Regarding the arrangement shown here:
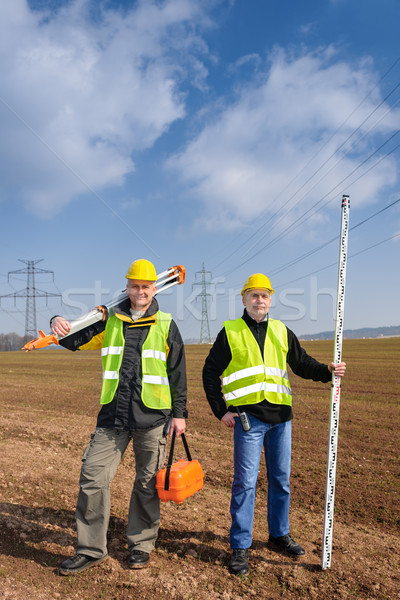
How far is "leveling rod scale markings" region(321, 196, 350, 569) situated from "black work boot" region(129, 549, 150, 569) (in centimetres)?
158

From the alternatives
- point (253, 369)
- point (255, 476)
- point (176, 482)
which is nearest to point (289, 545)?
point (255, 476)

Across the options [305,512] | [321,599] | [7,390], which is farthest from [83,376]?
[321,599]

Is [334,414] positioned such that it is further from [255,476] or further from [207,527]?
[207,527]

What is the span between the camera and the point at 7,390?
16328 millimetres

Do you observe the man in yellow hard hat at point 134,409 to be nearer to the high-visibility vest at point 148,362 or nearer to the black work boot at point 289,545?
the high-visibility vest at point 148,362

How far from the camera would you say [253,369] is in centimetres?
409

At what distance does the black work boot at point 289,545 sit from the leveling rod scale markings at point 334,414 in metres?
0.30

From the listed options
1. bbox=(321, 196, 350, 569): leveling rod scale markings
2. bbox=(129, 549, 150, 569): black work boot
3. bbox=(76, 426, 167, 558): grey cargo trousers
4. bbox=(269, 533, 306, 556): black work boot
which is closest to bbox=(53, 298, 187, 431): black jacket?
bbox=(76, 426, 167, 558): grey cargo trousers

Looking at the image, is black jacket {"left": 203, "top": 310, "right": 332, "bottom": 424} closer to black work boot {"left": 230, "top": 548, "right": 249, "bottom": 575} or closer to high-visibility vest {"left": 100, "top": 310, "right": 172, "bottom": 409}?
high-visibility vest {"left": 100, "top": 310, "right": 172, "bottom": 409}

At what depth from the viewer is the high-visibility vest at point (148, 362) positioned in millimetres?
3996

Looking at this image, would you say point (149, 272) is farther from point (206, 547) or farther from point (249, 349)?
point (206, 547)

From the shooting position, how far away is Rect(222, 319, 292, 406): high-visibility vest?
4059mm

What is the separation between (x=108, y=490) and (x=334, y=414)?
7.12 feet

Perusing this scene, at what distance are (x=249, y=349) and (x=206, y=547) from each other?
2.02 meters
